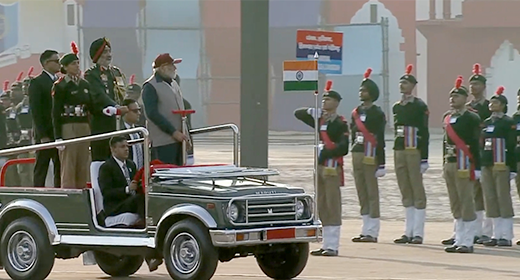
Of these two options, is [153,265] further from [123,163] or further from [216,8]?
[216,8]

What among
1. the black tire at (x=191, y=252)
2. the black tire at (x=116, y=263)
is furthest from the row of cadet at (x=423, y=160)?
the black tire at (x=191, y=252)

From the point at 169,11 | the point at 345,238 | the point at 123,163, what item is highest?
the point at 169,11

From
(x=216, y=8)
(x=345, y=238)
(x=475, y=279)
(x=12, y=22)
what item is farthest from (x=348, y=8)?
(x=475, y=279)

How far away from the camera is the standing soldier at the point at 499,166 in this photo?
16844mm

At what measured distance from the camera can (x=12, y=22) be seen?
53875 millimetres

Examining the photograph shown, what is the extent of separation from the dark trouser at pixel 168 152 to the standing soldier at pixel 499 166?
193 inches

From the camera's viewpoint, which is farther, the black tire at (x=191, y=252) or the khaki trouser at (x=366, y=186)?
the khaki trouser at (x=366, y=186)

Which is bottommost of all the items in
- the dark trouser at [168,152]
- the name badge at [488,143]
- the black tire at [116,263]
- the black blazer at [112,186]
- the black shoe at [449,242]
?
the black shoe at [449,242]

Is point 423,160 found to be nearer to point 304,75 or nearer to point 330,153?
point 330,153

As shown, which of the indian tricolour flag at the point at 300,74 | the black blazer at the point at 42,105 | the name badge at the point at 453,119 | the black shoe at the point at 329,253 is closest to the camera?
the black blazer at the point at 42,105

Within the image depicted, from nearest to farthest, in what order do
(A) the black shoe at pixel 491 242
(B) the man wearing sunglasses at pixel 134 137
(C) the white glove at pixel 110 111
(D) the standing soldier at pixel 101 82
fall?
1. (B) the man wearing sunglasses at pixel 134 137
2. (C) the white glove at pixel 110 111
3. (D) the standing soldier at pixel 101 82
4. (A) the black shoe at pixel 491 242

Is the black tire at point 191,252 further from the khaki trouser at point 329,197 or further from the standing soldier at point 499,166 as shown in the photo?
the standing soldier at point 499,166

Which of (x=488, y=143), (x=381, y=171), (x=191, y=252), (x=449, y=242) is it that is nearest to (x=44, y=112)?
(x=191, y=252)

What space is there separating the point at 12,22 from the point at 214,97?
28.2 ft
